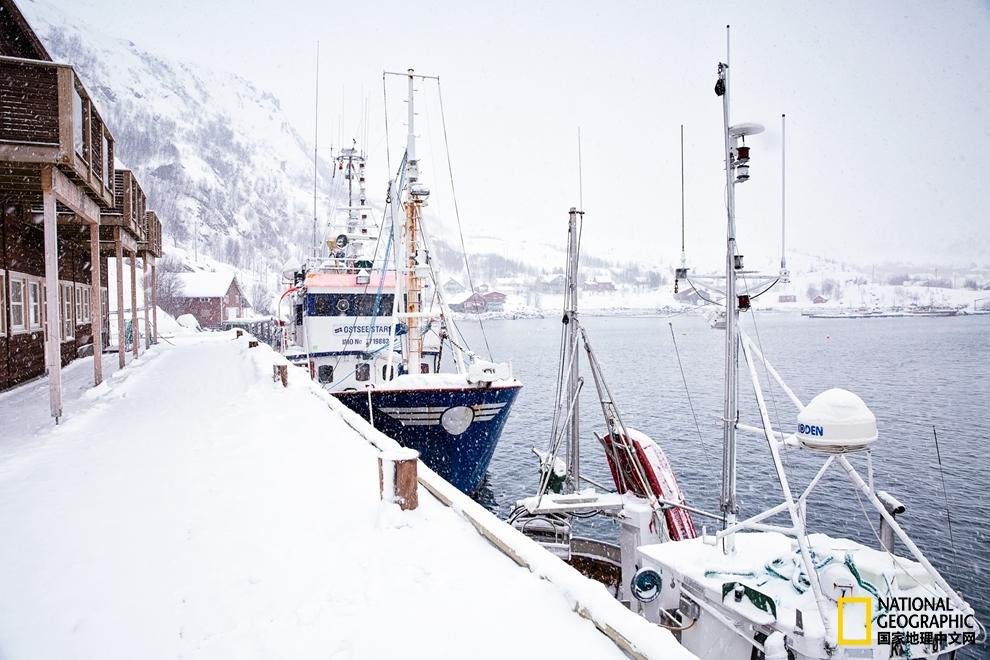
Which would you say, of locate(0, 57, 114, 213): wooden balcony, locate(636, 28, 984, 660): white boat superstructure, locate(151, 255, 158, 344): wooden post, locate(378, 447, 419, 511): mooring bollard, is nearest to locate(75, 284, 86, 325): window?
locate(151, 255, 158, 344): wooden post

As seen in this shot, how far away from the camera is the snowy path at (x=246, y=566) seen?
136 inches

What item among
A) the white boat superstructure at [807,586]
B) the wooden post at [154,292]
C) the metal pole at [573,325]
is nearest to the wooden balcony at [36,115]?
the metal pole at [573,325]

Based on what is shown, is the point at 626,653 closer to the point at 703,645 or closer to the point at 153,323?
the point at 703,645

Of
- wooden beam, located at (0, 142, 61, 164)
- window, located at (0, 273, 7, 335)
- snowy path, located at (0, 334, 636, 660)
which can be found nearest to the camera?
snowy path, located at (0, 334, 636, 660)

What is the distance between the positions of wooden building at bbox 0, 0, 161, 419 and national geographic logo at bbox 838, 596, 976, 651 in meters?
10.8

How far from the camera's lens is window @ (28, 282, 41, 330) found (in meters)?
14.4

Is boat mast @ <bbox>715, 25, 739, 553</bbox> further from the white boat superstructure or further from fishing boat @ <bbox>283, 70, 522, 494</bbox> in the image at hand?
fishing boat @ <bbox>283, 70, 522, 494</bbox>

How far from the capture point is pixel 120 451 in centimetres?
787

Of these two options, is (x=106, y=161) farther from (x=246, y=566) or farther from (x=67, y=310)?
(x=246, y=566)

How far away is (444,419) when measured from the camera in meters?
13.4

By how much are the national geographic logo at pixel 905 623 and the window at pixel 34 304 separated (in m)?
17.3

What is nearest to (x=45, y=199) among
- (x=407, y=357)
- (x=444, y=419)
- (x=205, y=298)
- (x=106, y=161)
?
(x=106, y=161)

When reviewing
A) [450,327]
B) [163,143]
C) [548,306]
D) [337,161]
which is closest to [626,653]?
[450,327]

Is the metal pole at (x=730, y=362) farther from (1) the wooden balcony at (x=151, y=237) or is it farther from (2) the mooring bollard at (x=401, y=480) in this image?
(1) the wooden balcony at (x=151, y=237)
